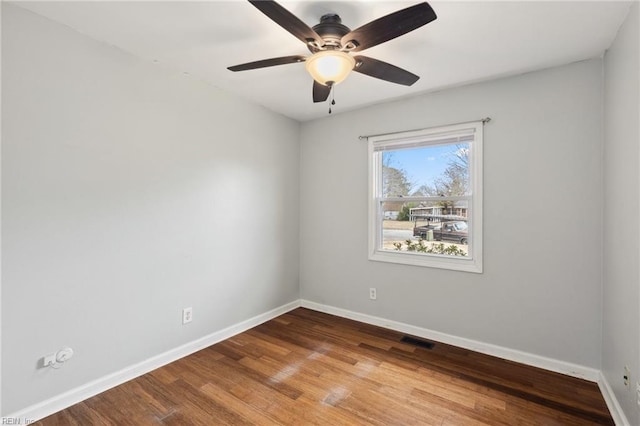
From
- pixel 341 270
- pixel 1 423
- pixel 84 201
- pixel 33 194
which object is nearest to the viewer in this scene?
pixel 1 423

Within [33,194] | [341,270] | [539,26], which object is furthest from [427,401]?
[33,194]

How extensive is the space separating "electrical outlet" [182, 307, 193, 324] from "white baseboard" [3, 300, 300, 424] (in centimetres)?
21

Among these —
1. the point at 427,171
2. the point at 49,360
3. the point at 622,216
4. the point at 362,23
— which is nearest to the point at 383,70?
the point at 362,23

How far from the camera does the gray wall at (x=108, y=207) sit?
1.78m

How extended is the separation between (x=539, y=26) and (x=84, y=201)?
3.21m

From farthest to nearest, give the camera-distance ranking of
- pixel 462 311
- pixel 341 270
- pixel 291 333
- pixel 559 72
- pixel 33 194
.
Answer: pixel 341 270 → pixel 291 333 → pixel 462 311 → pixel 559 72 → pixel 33 194

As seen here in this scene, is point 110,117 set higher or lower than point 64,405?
higher

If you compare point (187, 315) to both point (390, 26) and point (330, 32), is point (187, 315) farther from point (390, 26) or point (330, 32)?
point (390, 26)

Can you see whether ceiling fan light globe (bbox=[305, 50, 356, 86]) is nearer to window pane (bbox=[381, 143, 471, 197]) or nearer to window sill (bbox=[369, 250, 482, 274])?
window pane (bbox=[381, 143, 471, 197])

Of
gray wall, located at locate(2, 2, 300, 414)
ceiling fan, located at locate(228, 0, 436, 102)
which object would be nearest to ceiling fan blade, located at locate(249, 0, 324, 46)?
ceiling fan, located at locate(228, 0, 436, 102)

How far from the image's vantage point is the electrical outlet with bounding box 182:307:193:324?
265 centimetres

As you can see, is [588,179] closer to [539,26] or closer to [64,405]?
[539,26]

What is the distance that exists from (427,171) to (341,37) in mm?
1840

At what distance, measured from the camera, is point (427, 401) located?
2.04 m
